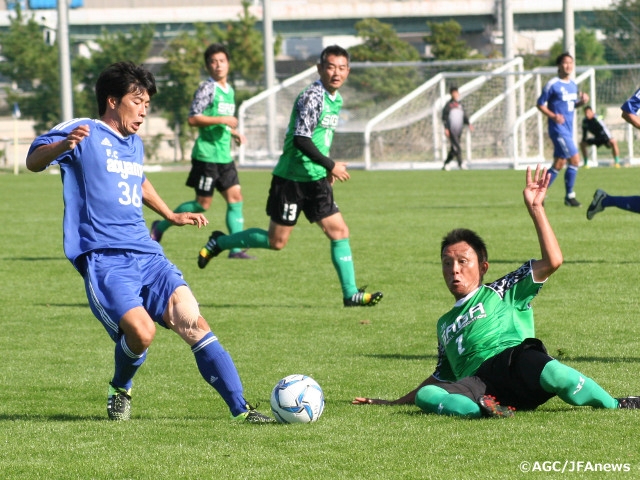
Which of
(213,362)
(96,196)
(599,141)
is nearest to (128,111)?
(96,196)

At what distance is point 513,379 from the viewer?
546 centimetres

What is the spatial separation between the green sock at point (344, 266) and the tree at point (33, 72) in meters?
32.8

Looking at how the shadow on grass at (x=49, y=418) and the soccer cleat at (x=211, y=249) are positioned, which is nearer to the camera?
the shadow on grass at (x=49, y=418)

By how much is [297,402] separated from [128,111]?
1655mm

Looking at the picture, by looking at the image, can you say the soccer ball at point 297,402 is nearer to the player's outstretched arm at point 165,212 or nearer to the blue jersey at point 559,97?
the player's outstretched arm at point 165,212

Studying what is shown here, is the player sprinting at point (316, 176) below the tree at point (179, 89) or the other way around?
below

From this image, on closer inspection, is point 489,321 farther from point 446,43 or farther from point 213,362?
point 446,43

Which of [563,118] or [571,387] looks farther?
[563,118]

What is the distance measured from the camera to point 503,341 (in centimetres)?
570

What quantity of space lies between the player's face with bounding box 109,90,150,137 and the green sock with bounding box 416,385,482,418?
189 cm

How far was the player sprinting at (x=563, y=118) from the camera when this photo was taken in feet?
57.2

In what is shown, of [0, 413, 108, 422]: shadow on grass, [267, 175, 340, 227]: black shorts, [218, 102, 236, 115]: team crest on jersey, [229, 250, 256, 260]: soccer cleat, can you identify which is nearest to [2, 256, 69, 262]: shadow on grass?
[229, 250, 256, 260]: soccer cleat

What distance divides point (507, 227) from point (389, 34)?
3462 centimetres

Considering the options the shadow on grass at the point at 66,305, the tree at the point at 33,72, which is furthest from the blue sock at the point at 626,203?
the tree at the point at 33,72
